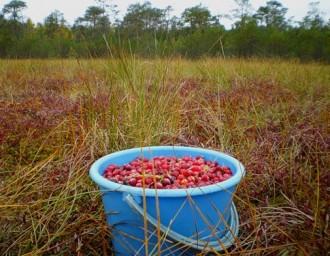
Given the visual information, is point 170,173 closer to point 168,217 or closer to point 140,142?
point 168,217

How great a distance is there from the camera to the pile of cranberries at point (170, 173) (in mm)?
1299

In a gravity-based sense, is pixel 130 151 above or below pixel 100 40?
below

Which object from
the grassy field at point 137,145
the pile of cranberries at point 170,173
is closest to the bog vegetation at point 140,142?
the grassy field at point 137,145

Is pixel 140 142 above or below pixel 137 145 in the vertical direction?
above

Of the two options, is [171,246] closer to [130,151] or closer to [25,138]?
[130,151]

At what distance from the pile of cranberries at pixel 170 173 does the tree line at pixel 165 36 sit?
97 centimetres

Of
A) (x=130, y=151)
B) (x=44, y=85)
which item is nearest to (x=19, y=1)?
(x=44, y=85)

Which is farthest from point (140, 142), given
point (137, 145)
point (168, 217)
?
point (168, 217)

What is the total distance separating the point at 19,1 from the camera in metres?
19.7

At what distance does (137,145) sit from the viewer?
6.68 feet

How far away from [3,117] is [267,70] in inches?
183

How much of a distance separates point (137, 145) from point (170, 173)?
0.68 metres

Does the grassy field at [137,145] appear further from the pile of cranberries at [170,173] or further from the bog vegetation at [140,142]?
the pile of cranberries at [170,173]

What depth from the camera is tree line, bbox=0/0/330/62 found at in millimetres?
2441
